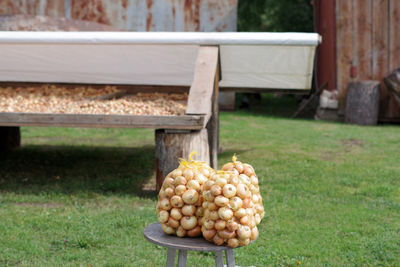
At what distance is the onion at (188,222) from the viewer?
8.02ft

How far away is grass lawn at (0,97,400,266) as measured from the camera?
3.54 meters

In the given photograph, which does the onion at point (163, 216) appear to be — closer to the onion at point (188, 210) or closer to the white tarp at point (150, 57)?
the onion at point (188, 210)

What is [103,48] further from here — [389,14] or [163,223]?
[389,14]

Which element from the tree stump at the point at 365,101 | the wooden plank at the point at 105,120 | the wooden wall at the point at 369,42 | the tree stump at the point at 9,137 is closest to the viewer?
the wooden plank at the point at 105,120

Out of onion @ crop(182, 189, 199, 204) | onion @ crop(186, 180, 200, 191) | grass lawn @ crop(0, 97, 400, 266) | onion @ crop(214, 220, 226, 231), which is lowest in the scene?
grass lawn @ crop(0, 97, 400, 266)

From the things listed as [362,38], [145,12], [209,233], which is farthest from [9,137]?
[362,38]

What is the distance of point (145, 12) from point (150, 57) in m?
5.55

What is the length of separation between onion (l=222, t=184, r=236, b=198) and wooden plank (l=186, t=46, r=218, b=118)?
243cm

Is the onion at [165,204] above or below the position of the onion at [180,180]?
below

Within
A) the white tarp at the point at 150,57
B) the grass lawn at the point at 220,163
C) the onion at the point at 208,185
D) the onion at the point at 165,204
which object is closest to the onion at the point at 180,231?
the onion at the point at 165,204

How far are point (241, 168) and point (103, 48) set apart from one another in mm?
→ 3851

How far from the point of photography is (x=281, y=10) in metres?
16.5

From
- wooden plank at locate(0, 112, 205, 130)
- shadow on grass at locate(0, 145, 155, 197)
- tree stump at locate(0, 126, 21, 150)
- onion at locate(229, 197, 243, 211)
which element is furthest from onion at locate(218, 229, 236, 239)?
tree stump at locate(0, 126, 21, 150)

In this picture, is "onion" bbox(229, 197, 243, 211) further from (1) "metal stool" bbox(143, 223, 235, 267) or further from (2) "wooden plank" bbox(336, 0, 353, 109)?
(2) "wooden plank" bbox(336, 0, 353, 109)
